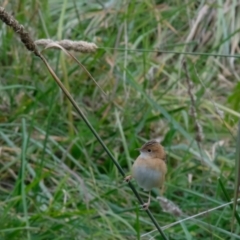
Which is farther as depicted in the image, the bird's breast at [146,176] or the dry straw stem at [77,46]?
the bird's breast at [146,176]

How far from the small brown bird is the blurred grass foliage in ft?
1.35

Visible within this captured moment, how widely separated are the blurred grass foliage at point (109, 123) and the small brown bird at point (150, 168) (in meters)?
0.41

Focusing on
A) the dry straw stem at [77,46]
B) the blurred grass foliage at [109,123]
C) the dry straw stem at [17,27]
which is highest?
the dry straw stem at [17,27]

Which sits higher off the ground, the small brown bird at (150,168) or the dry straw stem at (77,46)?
the dry straw stem at (77,46)

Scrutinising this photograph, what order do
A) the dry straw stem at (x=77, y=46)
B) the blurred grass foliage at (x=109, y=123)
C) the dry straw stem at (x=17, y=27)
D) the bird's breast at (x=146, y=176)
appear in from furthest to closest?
the blurred grass foliage at (x=109, y=123)
the bird's breast at (x=146, y=176)
the dry straw stem at (x=77, y=46)
the dry straw stem at (x=17, y=27)

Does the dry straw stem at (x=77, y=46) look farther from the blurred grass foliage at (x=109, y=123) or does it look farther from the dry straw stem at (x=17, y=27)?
the blurred grass foliage at (x=109, y=123)

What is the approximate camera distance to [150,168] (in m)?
2.40

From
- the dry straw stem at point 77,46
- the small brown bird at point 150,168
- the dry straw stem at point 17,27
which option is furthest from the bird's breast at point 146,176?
the dry straw stem at point 17,27

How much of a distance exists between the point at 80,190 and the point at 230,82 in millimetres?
1860

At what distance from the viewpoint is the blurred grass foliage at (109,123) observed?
316 centimetres

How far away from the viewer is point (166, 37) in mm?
5203

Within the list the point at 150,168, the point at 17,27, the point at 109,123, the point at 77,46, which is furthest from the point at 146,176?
the point at 109,123

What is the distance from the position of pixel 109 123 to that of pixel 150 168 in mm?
1797

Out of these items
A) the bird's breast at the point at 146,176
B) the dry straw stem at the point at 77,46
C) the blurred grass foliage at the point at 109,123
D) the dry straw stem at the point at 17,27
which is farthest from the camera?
the blurred grass foliage at the point at 109,123
